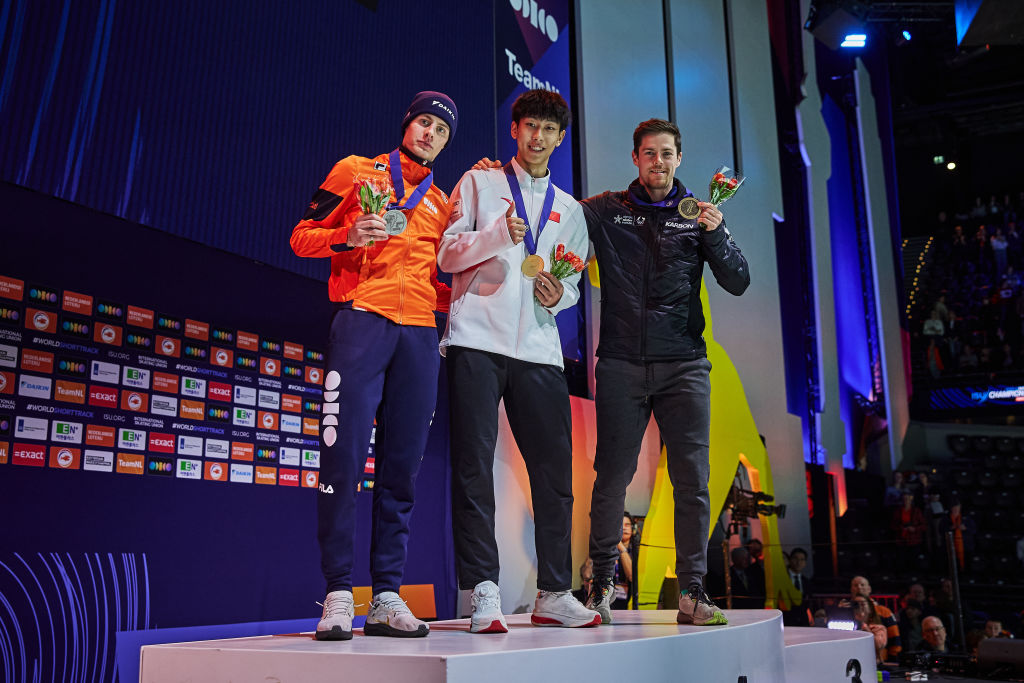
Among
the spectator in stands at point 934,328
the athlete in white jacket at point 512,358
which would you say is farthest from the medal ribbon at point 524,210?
the spectator in stands at point 934,328

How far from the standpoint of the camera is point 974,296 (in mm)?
17688

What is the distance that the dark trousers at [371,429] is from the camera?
247 centimetres

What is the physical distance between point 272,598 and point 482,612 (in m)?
2.94

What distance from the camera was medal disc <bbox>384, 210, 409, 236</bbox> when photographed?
2.59 m

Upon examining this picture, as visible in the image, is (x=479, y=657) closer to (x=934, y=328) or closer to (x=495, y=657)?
(x=495, y=657)

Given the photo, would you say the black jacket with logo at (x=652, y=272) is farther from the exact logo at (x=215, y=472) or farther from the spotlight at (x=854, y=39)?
the spotlight at (x=854, y=39)

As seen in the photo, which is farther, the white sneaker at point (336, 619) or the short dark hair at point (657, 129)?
the short dark hair at point (657, 129)

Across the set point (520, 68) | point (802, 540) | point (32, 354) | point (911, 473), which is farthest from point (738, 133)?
point (32, 354)

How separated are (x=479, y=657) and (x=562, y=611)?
0.97 m

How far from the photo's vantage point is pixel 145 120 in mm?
4102

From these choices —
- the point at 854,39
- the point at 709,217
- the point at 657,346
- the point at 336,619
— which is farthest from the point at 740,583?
the point at 854,39

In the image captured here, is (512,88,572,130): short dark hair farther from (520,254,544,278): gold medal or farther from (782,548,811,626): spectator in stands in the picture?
(782,548,811,626): spectator in stands

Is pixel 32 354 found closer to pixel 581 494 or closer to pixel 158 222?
pixel 158 222

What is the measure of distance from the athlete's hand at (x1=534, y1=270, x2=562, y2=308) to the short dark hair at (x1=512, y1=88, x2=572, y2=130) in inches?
20.7
